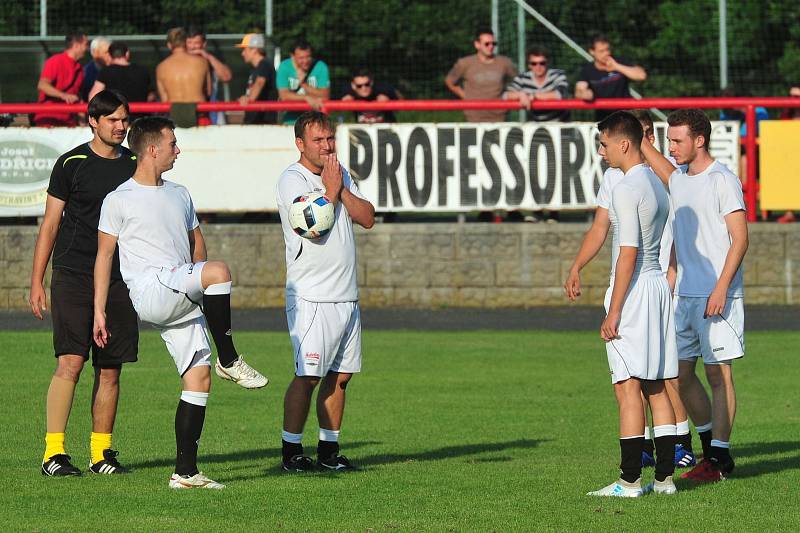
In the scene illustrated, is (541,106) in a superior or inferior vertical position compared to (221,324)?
Answer: superior

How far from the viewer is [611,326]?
24.1 feet

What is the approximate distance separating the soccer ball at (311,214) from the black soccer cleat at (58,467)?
1755 mm

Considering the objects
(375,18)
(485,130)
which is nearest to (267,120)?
(485,130)

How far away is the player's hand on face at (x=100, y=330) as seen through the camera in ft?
25.6

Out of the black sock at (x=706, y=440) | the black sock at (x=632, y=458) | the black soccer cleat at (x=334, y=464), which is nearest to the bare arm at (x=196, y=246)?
the black soccer cleat at (x=334, y=464)

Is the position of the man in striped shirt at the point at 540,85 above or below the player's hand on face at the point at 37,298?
above

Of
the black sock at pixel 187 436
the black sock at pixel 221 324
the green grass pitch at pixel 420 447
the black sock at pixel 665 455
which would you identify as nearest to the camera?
the green grass pitch at pixel 420 447

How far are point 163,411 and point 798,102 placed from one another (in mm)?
9147

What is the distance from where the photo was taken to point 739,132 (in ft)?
55.7

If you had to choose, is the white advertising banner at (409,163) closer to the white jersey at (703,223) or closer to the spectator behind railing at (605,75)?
the spectator behind railing at (605,75)

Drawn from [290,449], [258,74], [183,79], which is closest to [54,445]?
[290,449]

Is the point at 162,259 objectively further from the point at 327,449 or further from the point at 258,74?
the point at 258,74

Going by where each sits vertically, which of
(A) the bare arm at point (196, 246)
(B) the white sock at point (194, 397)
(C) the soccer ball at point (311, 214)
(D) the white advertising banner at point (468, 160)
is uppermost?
(D) the white advertising banner at point (468, 160)

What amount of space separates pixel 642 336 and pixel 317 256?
1.88 meters
